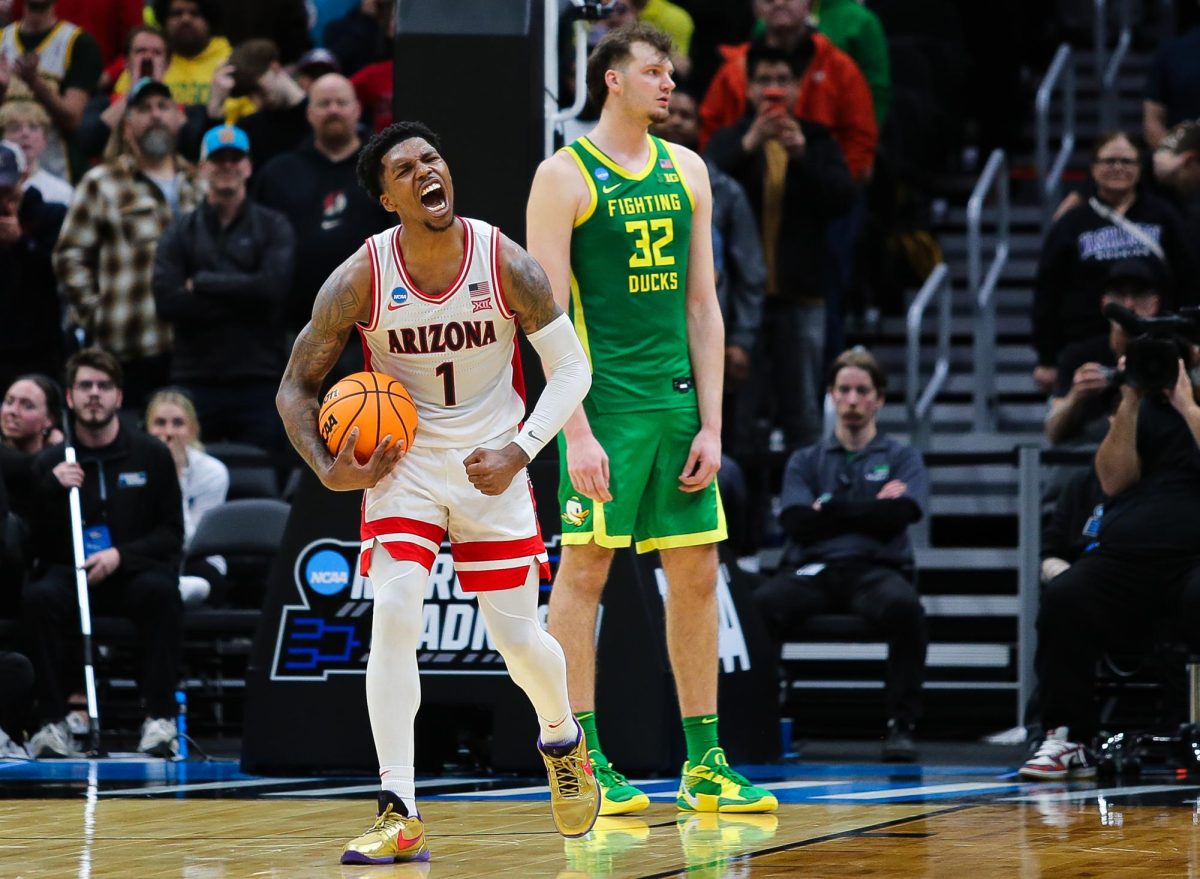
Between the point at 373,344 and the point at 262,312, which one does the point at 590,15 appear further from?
the point at 262,312

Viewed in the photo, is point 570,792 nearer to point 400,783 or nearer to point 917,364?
point 400,783

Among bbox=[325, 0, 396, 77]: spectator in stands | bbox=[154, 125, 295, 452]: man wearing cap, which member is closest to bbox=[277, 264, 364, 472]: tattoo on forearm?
bbox=[154, 125, 295, 452]: man wearing cap

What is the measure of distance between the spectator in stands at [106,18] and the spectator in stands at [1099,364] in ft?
25.5

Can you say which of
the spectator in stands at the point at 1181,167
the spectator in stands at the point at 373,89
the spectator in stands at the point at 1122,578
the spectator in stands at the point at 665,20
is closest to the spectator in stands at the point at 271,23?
the spectator in stands at the point at 373,89

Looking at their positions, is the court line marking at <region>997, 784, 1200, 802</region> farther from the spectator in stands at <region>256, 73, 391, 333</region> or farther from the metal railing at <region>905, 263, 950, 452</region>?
the spectator in stands at <region>256, 73, 391, 333</region>

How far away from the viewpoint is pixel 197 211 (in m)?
12.2

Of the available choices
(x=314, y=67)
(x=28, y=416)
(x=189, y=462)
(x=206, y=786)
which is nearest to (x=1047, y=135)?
(x=314, y=67)

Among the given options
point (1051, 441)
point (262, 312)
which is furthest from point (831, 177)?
point (262, 312)

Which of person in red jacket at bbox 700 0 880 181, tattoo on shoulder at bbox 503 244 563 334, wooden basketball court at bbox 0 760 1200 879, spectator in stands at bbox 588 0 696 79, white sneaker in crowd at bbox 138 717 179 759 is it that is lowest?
white sneaker in crowd at bbox 138 717 179 759

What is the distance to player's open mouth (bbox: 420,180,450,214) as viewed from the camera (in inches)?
239

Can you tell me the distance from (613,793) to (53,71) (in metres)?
9.03

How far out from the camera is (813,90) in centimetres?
1276

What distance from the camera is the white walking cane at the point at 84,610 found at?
10.0 m

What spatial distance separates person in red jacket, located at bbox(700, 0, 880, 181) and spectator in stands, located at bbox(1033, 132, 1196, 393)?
1609 mm
